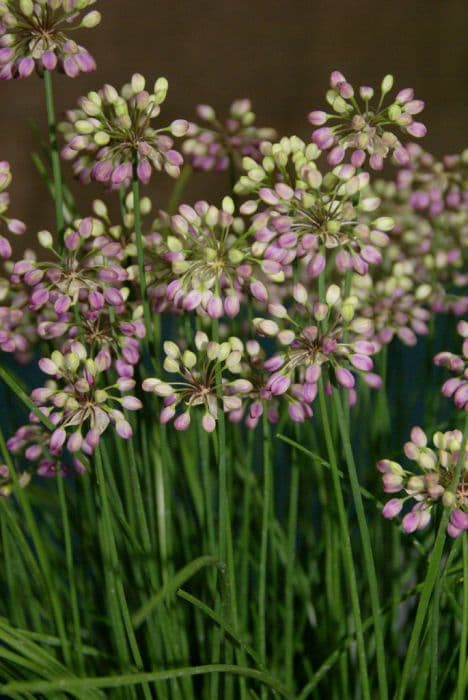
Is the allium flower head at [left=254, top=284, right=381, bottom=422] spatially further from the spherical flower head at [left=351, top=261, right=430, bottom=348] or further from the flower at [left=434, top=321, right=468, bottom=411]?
the spherical flower head at [left=351, top=261, right=430, bottom=348]

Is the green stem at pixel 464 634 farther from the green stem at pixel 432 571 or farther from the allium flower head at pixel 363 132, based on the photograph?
the allium flower head at pixel 363 132

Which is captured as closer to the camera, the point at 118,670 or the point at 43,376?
the point at 118,670

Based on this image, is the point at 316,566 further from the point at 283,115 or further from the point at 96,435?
the point at 283,115

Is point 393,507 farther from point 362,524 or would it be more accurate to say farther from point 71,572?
point 71,572

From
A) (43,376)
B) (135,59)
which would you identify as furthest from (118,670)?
(135,59)

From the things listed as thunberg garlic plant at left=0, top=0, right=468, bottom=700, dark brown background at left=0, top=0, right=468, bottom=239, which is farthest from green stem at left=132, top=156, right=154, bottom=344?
dark brown background at left=0, top=0, right=468, bottom=239

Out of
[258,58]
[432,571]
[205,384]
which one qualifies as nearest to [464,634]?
[432,571]

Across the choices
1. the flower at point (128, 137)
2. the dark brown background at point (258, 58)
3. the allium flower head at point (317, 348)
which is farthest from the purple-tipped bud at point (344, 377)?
the dark brown background at point (258, 58)
